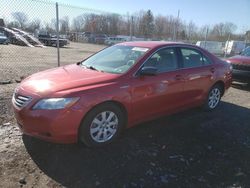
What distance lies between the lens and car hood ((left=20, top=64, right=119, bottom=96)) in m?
3.60

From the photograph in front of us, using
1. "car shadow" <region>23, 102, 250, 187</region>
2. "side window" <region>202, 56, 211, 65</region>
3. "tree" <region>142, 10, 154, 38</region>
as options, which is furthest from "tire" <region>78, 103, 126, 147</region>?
"tree" <region>142, 10, 154, 38</region>

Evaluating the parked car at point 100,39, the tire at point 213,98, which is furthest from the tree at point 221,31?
the tire at point 213,98

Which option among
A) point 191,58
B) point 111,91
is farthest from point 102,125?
point 191,58

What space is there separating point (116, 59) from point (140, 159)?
1.86 m

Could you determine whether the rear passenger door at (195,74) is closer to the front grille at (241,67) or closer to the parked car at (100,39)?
the front grille at (241,67)

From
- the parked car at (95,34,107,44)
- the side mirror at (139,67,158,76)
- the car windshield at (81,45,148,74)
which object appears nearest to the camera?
the side mirror at (139,67,158,76)

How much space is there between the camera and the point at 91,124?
3719 mm

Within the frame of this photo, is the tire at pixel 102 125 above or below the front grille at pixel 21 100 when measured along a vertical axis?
below

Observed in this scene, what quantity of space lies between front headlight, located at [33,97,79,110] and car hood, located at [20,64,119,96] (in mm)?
129

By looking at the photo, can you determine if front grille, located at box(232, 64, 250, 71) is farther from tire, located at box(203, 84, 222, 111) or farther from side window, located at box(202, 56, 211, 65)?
side window, located at box(202, 56, 211, 65)

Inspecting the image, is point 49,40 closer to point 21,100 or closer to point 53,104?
point 21,100

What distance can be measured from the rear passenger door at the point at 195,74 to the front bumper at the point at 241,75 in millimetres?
3494

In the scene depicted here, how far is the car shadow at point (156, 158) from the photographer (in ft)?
10.7

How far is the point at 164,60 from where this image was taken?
4781 millimetres
